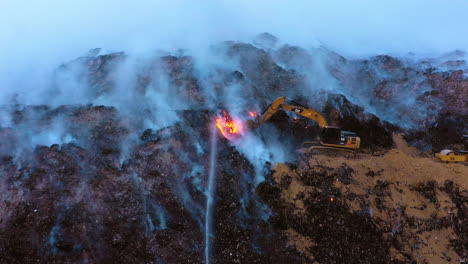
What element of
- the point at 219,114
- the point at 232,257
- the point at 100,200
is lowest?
the point at 232,257

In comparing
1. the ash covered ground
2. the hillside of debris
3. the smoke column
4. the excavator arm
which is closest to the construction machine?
the hillside of debris

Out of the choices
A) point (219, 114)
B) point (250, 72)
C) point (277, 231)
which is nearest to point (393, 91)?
point (250, 72)

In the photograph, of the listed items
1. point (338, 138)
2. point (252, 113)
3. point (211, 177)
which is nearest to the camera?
point (211, 177)

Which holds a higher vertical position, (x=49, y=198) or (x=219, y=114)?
(x=219, y=114)

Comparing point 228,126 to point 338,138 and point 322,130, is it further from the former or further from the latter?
point 338,138

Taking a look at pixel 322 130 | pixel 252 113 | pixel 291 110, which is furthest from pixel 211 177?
pixel 322 130

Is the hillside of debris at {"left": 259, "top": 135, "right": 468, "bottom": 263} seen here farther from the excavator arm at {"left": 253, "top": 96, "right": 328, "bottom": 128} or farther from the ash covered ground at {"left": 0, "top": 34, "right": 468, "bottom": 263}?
the excavator arm at {"left": 253, "top": 96, "right": 328, "bottom": 128}

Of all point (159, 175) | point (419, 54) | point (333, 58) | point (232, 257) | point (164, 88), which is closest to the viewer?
point (232, 257)

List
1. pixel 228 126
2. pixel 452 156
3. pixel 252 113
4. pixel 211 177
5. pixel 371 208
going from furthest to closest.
A: 1. pixel 252 113
2. pixel 228 126
3. pixel 452 156
4. pixel 211 177
5. pixel 371 208

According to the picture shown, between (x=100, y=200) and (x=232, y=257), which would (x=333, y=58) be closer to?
(x=232, y=257)
